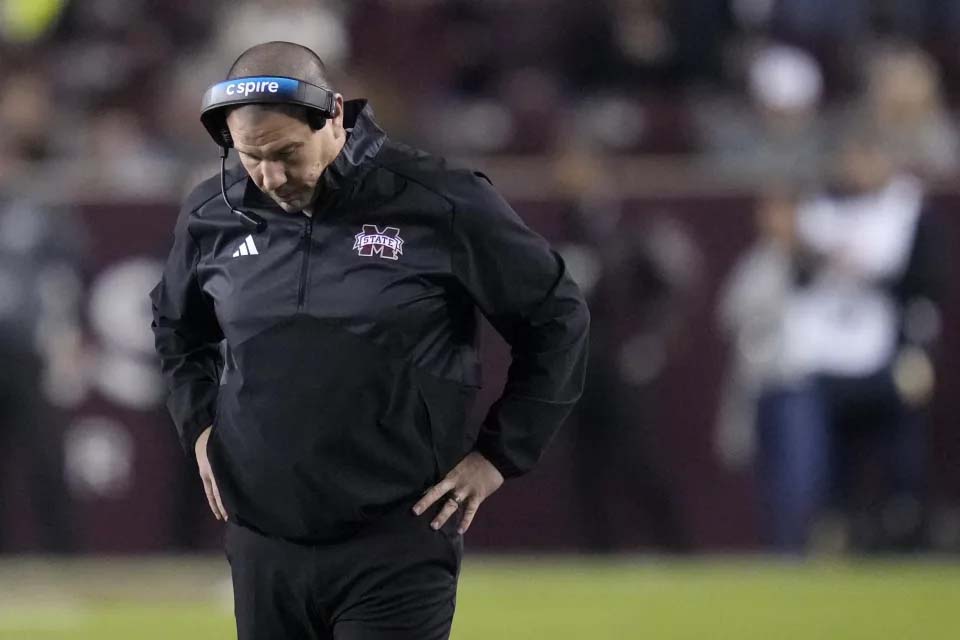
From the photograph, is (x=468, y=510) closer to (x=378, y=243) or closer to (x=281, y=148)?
(x=378, y=243)

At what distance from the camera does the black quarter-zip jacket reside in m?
4.38

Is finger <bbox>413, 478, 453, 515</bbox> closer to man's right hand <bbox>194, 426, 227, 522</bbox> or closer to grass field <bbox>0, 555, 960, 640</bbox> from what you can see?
man's right hand <bbox>194, 426, 227, 522</bbox>

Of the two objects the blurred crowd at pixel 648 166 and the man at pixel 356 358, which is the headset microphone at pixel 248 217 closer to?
the man at pixel 356 358

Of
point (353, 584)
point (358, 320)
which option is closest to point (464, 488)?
point (353, 584)

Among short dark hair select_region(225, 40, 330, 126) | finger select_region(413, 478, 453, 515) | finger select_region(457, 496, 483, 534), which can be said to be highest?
short dark hair select_region(225, 40, 330, 126)

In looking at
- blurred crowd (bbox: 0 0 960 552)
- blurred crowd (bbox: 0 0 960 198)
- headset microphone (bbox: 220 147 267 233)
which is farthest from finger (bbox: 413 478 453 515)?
blurred crowd (bbox: 0 0 960 198)

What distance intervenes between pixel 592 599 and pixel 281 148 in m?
5.91

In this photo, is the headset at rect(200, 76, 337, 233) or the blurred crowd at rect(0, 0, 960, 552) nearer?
the headset at rect(200, 76, 337, 233)

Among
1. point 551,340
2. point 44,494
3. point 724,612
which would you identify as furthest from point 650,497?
point 551,340

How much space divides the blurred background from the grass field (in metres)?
0.04

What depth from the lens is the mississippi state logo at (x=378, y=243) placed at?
173 inches

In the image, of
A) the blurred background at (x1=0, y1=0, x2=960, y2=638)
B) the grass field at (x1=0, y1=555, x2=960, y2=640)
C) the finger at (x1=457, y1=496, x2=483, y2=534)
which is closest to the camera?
the finger at (x1=457, y1=496, x2=483, y2=534)

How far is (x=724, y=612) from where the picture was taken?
366 inches

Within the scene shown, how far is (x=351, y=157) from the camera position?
4.38 meters
